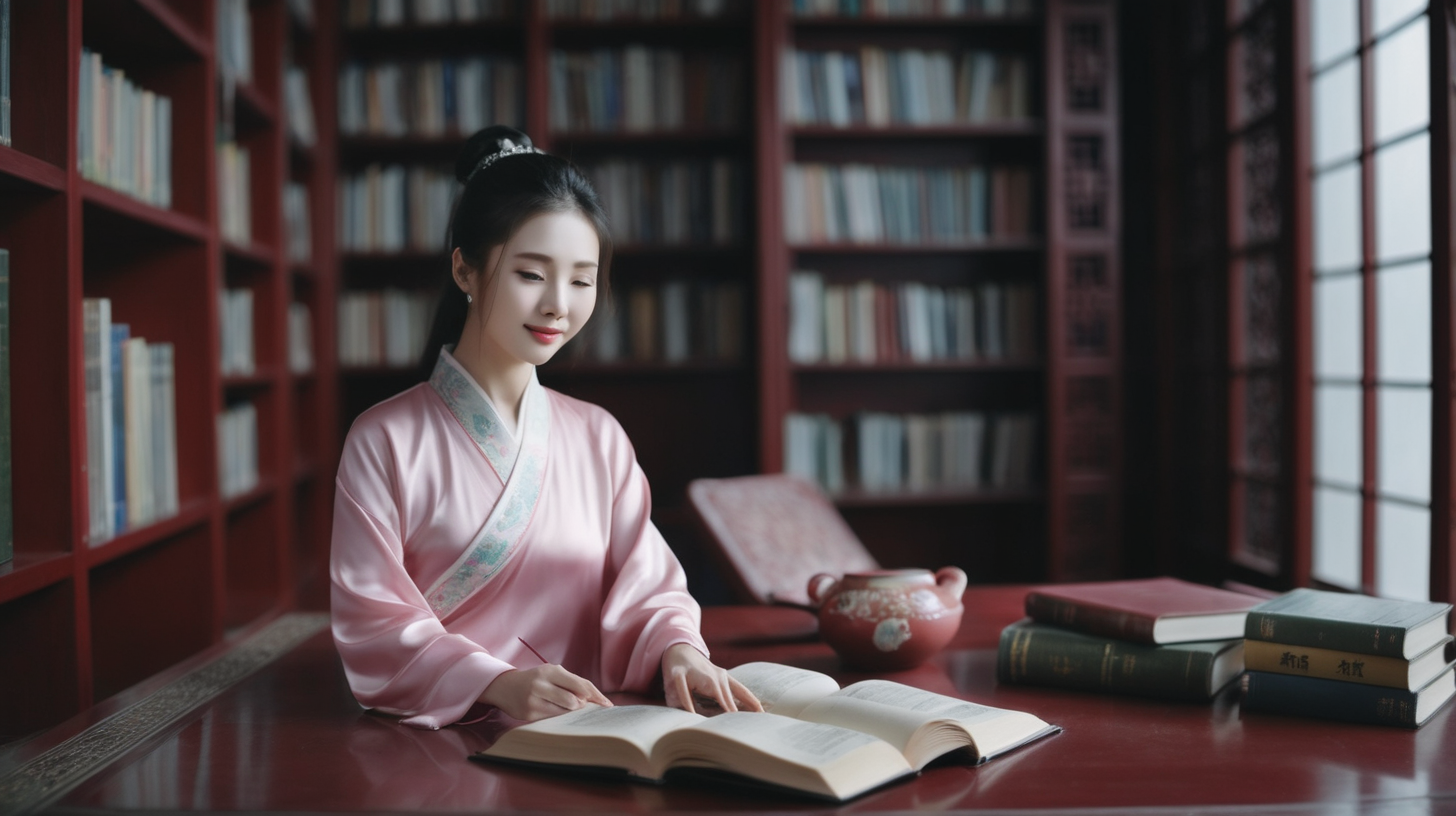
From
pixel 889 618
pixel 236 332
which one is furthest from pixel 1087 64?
pixel 889 618

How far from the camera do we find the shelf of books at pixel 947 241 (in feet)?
11.3

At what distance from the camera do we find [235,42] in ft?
9.00

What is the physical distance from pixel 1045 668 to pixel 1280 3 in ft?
7.15

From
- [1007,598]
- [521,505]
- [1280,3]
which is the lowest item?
[1007,598]

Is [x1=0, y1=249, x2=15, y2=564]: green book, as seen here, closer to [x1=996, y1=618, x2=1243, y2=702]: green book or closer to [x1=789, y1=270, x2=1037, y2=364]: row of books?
[x1=996, y1=618, x2=1243, y2=702]: green book

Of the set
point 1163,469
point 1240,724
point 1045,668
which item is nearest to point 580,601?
point 1045,668

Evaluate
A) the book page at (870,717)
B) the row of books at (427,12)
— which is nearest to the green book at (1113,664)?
the book page at (870,717)

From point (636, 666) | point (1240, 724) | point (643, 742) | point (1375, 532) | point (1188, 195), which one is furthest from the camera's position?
point (1188, 195)

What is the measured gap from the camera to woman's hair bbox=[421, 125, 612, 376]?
48.8 inches

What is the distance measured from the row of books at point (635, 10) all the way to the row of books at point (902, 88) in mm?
293

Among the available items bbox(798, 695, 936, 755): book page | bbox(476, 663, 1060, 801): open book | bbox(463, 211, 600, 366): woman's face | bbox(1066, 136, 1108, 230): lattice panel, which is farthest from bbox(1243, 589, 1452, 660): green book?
bbox(1066, 136, 1108, 230): lattice panel

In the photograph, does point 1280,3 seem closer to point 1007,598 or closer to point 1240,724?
point 1007,598

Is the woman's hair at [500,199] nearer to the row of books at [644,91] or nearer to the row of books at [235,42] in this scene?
the row of books at [235,42]

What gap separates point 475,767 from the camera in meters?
1.00
